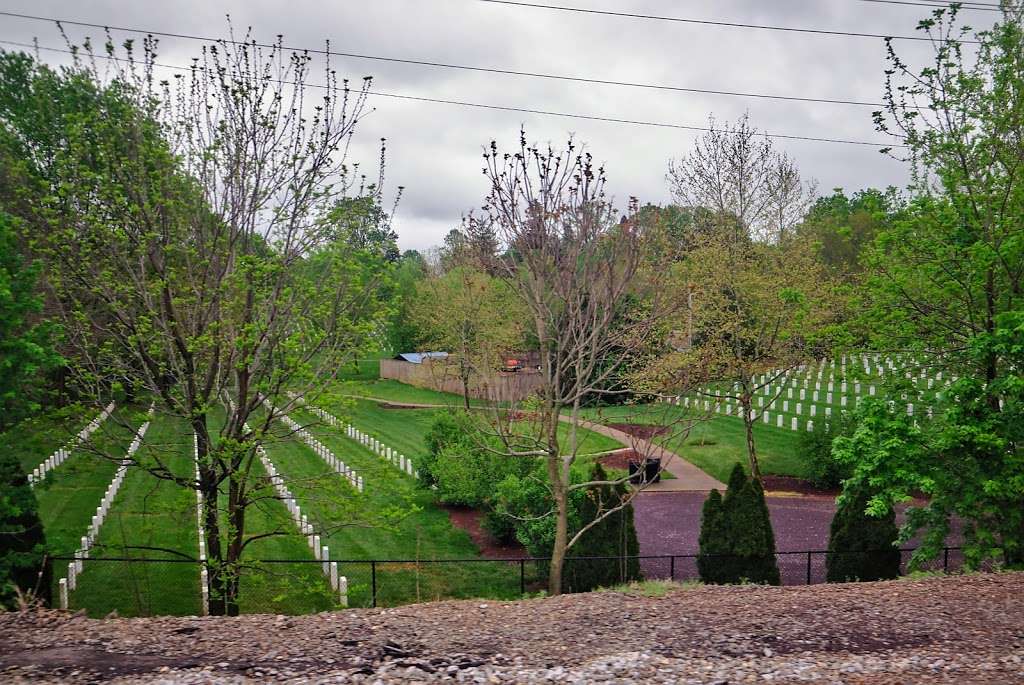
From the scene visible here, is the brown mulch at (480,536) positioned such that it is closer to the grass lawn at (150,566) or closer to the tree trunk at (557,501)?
the grass lawn at (150,566)

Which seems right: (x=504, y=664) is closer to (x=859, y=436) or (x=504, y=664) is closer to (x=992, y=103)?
(x=859, y=436)

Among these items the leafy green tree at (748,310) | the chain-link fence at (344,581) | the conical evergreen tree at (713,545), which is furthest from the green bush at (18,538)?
the leafy green tree at (748,310)

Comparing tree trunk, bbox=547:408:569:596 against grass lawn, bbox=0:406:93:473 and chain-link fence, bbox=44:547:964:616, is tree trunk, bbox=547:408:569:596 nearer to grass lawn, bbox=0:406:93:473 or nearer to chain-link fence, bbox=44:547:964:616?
chain-link fence, bbox=44:547:964:616

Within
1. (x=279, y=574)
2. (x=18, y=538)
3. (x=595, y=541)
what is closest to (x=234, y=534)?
(x=279, y=574)

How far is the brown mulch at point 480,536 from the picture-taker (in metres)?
20.2

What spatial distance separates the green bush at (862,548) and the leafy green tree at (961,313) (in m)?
1.62

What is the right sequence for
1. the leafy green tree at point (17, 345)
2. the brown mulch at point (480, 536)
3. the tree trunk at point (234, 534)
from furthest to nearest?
1. the brown mulch at point (480, 536)
2. the leafy green tree at point (17, 345)
3. the tree trunk at point (234, 534)

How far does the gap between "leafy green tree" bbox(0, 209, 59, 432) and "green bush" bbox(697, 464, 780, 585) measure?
12.0m

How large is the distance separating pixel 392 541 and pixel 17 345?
10302 mm

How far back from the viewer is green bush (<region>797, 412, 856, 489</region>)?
27.1 m

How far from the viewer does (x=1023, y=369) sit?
13320mm

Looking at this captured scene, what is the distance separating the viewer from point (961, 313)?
15.3 metres

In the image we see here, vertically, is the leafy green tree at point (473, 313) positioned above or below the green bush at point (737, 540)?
above

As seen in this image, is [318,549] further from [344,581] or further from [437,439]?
[437,439]
